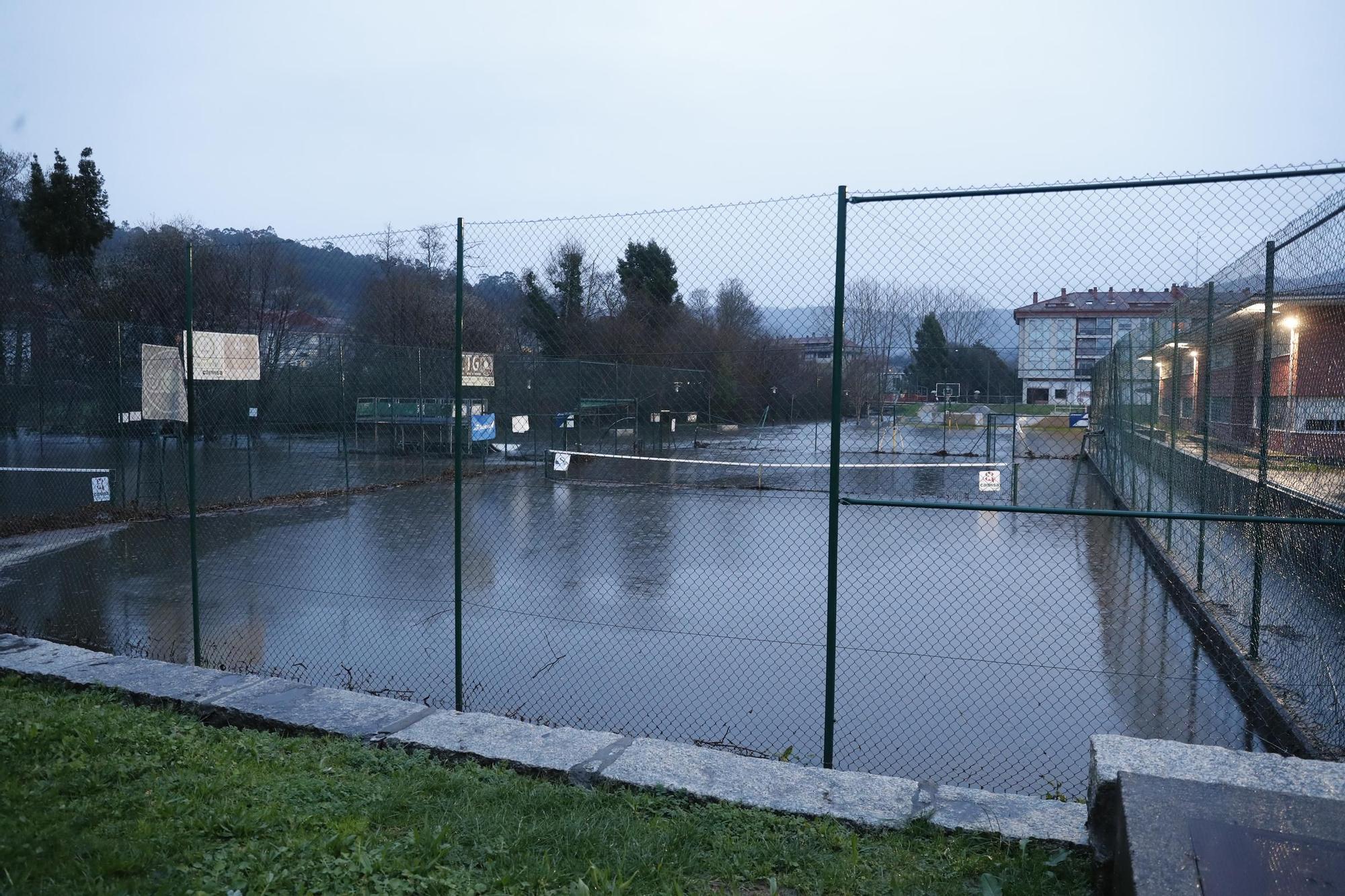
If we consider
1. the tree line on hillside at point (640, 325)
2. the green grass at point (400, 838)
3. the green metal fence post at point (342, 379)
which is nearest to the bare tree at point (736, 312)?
the tree line on hillside at point (640, 325)

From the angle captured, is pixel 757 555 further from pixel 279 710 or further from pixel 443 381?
pixel 443 381

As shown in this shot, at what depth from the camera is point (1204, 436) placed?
27.7 ft

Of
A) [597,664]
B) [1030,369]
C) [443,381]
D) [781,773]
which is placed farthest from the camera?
[443,381]

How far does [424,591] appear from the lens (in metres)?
9.64

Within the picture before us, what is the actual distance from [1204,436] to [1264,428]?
2517 mm

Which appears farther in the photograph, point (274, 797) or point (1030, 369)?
point (1030, 369)

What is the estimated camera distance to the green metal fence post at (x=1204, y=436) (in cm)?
803

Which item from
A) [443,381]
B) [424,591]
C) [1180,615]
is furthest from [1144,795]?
[443,381]

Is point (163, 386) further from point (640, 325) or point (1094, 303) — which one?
point (1094, 303)

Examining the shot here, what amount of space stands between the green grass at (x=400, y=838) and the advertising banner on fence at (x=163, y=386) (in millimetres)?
4301

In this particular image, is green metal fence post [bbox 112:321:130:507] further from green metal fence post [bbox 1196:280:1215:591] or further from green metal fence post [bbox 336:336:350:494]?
green metal fence post [bbox 1196:280:1215:591]

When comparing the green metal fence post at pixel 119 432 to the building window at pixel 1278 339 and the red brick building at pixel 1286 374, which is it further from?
the building window at pixel 1278 339

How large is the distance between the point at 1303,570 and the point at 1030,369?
2222mm

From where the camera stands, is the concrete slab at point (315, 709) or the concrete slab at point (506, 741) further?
the concrete slab at point (315, 709)
